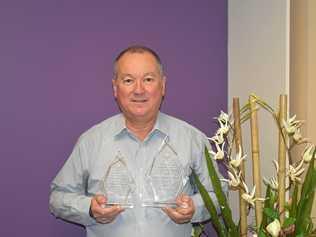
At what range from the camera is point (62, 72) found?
200cm

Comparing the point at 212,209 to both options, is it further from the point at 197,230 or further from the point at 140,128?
the point at 140,128

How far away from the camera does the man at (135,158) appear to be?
170 cm

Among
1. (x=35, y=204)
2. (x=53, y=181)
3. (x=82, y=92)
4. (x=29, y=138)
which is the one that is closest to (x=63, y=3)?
(x=82, y=92)

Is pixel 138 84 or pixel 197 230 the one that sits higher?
pixel 138 84

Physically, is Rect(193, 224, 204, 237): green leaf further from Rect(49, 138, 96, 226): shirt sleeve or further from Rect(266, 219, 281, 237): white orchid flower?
Rect(266, 219, 281, 237): white orchid flower

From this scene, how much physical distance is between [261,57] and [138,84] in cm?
57

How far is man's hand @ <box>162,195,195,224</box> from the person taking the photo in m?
1.60

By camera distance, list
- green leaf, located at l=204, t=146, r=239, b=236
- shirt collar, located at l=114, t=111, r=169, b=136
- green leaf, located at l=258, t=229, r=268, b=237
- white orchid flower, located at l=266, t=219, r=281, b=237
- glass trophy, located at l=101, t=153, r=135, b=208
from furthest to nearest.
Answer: shirt collar, located at l=114, t=111, r=169, b=136, glass trophy, located at l=101, t=153, r=135, b=208, green leaf, located at l=204, t=146, r=239, b=236, green leaf, located at l=258, t=229, r=268, b=237, white orchid flower, located at l=266, t=219, r=281, b=237

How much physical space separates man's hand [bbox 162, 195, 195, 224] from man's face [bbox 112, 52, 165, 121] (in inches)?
14.9

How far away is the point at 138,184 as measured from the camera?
1.71 metres

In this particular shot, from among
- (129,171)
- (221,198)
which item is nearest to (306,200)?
(221,198)

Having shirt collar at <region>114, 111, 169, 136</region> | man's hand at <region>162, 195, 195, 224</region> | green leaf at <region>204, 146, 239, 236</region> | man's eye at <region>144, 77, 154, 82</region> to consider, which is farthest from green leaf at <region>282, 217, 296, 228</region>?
man's eye at <region>144, 77, 154, 82</region>

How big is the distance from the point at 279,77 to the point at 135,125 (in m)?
0.63

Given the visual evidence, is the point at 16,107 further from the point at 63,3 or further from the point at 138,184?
the point at 138,184
